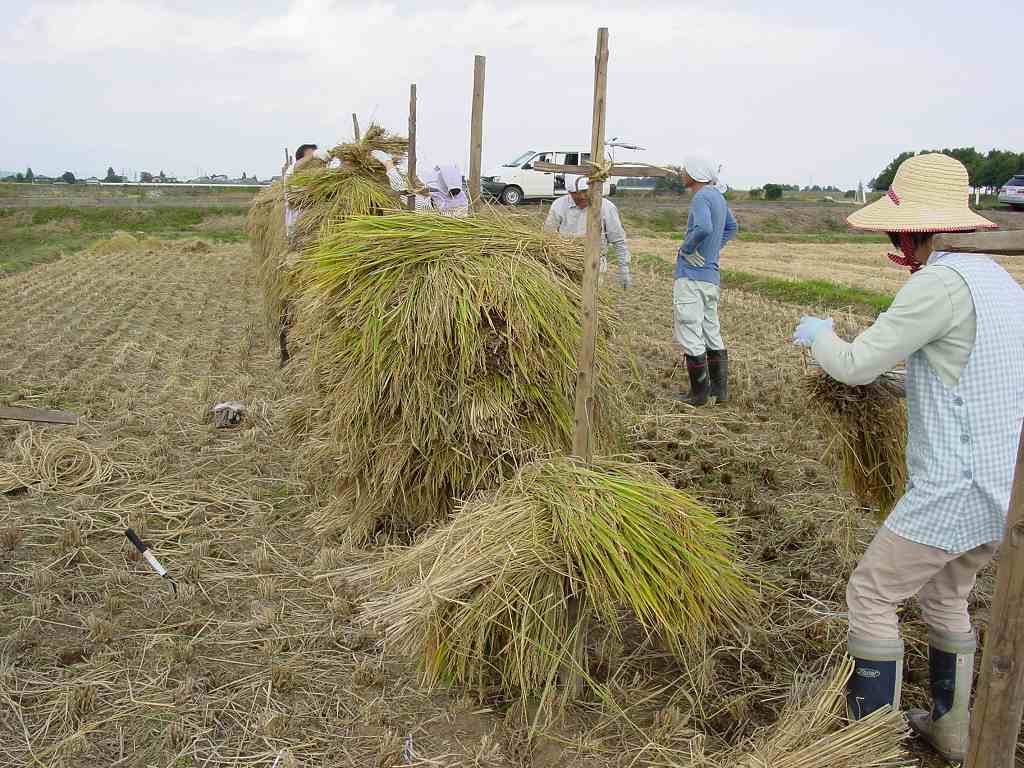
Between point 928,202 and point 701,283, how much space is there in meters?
3.34

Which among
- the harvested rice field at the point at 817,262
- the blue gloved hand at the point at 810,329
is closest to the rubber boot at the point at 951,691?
the blue gloved hand at the point at 810,329

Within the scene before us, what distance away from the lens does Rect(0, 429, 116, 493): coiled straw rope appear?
455cm

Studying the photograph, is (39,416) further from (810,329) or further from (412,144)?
(810,329)

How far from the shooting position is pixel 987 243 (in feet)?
6.15

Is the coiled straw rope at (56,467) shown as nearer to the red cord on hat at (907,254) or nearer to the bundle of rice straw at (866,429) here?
the bundle of rice straw at (866,429)

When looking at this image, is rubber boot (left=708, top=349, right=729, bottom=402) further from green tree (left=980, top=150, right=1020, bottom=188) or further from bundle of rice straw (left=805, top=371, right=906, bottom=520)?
green tree (left=980, top=150, right=1020, bottom=188)

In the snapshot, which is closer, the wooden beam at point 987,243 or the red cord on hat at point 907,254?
the wooden beam at point 987,243

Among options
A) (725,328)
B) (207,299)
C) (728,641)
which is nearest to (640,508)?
(728,641)

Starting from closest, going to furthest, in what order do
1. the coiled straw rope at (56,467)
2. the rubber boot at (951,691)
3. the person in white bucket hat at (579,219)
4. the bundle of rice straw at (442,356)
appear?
the rubber boot at (951,691)
the bundle of rice straw at (442,356)
the coiled straw rope at (56,467)
the person in white bucket hat at (579,219)

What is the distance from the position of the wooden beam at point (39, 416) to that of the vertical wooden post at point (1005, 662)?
516cm

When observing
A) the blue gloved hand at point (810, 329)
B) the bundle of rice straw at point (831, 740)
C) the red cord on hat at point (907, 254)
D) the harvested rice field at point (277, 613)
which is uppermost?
the red cord on hat at point (907, 254)

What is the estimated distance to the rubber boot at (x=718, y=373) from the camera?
235 inches

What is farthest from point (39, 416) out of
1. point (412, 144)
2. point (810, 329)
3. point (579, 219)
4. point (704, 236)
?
point (810, 329)

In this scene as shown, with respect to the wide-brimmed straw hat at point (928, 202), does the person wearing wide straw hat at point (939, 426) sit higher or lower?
lower
